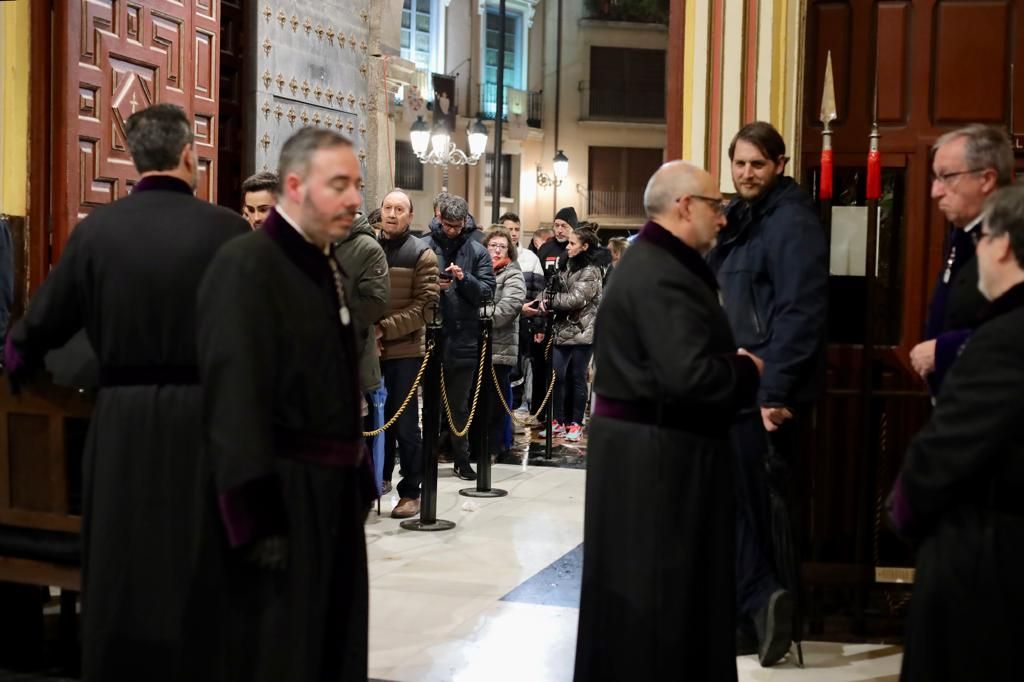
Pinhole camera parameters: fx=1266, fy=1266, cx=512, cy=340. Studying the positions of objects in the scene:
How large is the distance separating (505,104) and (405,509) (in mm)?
25146

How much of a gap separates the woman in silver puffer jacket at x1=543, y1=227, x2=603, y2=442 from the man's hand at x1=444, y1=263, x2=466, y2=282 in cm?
196

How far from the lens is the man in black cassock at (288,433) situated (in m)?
3.08

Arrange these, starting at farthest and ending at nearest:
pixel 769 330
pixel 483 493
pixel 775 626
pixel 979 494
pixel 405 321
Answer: pixel 483 493
pixel 405 321
pixel 769 330
pixel 775 626
pixel 979 494

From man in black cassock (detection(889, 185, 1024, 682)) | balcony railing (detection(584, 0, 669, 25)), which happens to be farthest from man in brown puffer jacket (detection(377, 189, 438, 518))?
balcony railing (detection(584, 0, 669, 25))

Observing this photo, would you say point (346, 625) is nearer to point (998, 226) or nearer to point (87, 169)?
point (998, 226)

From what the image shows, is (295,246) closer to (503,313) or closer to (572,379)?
(503,313)

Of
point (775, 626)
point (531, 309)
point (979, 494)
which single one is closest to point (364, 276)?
point (775, 626)

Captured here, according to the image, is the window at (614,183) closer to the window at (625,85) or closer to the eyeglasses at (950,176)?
the window at (625,85)

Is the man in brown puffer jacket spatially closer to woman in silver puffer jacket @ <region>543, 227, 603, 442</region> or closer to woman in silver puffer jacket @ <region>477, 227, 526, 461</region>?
woman in silver puffer jacket @ <region>477, 227, 526, 461</region>

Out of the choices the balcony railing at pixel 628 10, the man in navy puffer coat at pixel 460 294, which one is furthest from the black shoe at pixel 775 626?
the balcony railing at pixel 628 10

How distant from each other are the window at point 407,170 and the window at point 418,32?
2.22 metres

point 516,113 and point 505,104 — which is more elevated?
point 505,104

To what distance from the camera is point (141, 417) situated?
3715 mm

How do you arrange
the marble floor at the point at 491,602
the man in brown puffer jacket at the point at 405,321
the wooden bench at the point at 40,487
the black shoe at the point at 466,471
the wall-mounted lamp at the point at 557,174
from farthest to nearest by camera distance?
the wall-mounted lamp at the point at 557,174 < the black shoe at the point at 466,471 < the man in brown puffer jacket at the point at 405,321 < the marble floor at the point at 491,602 < the wooden bench at the point at 40,487
